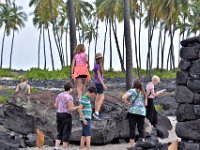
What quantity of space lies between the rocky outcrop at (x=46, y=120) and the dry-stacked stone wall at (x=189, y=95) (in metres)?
1.94

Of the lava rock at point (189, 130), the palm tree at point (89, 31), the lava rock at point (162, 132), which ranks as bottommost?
the lava rock at point (162, 132)

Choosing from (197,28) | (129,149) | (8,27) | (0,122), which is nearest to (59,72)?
(197,28)

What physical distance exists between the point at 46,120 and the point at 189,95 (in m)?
3.64

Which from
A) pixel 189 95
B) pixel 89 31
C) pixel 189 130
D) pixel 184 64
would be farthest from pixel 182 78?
pixel 89 31

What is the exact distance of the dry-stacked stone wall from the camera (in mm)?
9734

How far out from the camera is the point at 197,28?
A: 50312mm

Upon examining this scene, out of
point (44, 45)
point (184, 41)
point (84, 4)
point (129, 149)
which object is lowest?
point (129, 149)

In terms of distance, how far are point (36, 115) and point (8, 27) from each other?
52.6 m

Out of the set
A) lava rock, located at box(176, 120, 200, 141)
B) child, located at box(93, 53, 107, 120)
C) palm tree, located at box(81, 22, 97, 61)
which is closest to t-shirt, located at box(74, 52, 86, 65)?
child, located at box(93, 53, 107, 120)

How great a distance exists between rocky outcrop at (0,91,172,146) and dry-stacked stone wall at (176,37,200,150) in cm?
194

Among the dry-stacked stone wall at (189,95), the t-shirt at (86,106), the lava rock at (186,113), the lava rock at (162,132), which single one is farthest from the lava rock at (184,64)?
the lava rock at (162,132)

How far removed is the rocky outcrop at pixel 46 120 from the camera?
1117 cm

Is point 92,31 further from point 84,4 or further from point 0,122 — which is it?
point 0,122

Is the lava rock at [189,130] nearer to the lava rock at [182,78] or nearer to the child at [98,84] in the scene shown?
the lava rock at [182,78]
